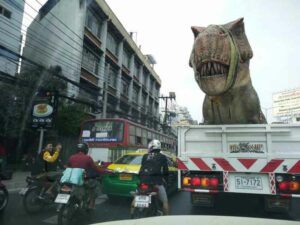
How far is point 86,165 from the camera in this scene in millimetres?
6258

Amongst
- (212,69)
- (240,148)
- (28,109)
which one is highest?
(28,109)

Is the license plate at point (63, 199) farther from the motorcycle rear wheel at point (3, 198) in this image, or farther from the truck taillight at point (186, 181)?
the truck taillight at point (186, 181)

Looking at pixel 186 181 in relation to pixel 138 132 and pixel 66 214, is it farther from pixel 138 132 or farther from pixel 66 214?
pixel 138 132

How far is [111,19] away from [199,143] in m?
25.4

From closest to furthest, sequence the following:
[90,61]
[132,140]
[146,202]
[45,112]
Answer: [146,202], [45,112], [132,140], [90,61]

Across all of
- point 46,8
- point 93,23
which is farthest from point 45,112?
A: point 93,23

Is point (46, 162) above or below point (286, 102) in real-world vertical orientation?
below

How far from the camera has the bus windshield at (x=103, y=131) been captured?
14.7 meters

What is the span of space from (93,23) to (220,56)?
23177mm

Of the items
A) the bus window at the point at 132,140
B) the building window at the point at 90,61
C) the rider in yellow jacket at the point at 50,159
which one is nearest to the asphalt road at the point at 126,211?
the rider in yellow jacket at the point at 50,159

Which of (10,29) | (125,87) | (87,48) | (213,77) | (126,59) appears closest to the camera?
(213,77)

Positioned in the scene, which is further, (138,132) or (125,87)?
(125,87)

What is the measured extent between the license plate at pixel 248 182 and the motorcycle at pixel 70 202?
2713mm

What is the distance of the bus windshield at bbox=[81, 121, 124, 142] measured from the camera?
48.3ft
